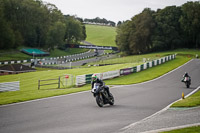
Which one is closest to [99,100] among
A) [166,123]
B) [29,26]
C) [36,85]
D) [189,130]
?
[166,123]

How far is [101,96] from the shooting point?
642 inches

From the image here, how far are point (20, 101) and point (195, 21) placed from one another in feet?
275

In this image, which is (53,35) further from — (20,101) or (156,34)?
(20,101)

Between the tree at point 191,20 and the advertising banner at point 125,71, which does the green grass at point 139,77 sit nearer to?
the advertising banner at point 125,71

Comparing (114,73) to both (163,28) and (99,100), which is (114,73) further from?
(163,28)

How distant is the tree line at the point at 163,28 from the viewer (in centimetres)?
9038

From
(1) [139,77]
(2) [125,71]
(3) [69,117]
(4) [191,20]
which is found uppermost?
(4) [191,20]

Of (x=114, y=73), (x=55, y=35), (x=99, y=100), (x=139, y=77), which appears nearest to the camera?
(x=99, y=100)

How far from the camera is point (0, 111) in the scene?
48.6 ft

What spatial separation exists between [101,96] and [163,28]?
78071mm

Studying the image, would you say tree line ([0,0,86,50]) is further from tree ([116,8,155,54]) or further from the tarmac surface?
the tarmac surface

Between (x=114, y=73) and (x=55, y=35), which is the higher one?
(x=55, y=35)

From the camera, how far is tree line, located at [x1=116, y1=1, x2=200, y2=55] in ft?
297

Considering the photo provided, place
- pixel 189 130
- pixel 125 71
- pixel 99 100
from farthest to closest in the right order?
1. pixel 125 71
2. pixel 99 100
3. pixel 189 130
